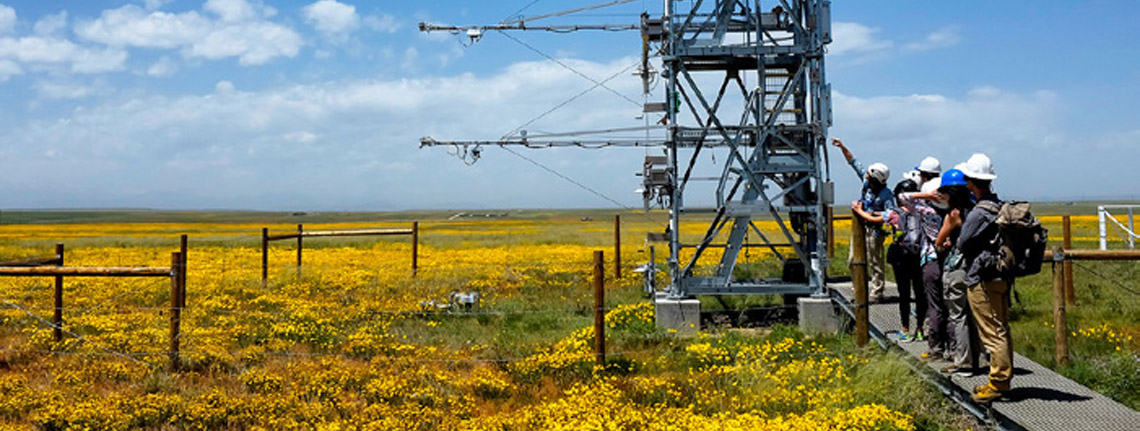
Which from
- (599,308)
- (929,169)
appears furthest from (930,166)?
(599,308)

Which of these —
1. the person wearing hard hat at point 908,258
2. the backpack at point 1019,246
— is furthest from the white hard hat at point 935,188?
the backpack at point 1019,246

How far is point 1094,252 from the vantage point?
904cm

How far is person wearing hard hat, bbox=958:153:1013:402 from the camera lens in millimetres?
6531

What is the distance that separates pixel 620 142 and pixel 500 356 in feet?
15.2

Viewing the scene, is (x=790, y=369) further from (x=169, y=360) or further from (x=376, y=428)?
(x=169, y=360)

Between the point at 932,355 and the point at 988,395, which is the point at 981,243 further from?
the point at 932,355

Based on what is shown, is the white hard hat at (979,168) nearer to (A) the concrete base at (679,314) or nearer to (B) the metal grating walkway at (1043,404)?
(B) the metal grating walkway at (1043,404)

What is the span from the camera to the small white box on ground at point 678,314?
12180 millimetres

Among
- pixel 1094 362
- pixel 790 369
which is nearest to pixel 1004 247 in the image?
pixel 790 369

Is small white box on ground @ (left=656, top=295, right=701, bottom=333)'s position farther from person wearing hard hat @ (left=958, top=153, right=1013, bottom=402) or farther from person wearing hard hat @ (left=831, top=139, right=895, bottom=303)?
person wearing hard hat @ (left=958, top=153, right=1013, bottom=402)

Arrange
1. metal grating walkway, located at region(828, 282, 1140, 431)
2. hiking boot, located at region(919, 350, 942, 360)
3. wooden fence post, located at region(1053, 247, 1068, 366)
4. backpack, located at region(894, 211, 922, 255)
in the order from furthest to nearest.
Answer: wooden fence post, located at region(1053, 247, 1068, 366)
backpack, located at region(894, 211, 922, 255)
hiking boot, located at region(919, 350, 942, 360)
metal grating walkway, located at region(828, 282, 1140, 431)

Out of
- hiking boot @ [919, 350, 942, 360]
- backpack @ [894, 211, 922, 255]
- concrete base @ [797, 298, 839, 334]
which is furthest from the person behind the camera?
concrete base @ [797, 298, 839, 334]

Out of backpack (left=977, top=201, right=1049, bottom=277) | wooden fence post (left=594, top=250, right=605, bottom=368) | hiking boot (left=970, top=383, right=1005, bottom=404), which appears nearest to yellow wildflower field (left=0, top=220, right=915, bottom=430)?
wooden fence post (left=594, top=250, right=605, bottom=368)

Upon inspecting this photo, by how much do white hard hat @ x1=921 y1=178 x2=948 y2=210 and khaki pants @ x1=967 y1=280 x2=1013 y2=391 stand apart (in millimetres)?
973
